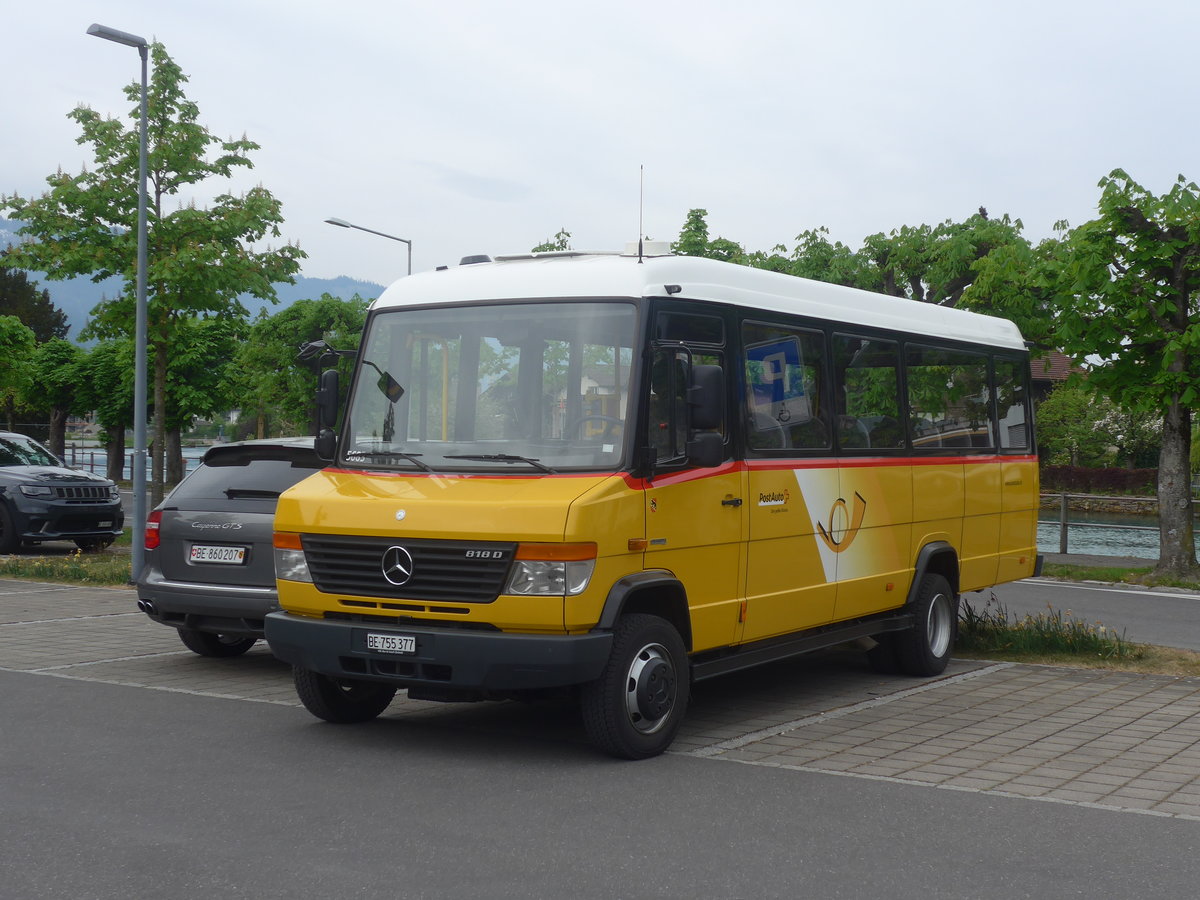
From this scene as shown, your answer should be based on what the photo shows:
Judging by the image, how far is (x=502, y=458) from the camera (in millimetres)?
7805

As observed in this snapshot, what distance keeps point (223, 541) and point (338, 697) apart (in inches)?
83.7

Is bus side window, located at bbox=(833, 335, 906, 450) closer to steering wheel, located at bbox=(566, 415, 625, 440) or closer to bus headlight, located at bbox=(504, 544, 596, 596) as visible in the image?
steering wheel, located at bbox=(566, 415, 625, 440)

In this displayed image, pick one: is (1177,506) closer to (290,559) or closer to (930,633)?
(930,633)

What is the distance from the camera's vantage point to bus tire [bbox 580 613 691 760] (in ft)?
24.5

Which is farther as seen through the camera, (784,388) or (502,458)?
Result: (784,388)

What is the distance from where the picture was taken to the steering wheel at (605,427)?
7.69 meters

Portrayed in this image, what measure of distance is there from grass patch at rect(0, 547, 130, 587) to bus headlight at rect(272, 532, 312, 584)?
32.3ft

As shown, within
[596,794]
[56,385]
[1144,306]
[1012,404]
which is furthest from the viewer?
[56,385]

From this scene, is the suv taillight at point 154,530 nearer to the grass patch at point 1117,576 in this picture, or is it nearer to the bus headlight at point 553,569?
the bus headlight at point 553,569

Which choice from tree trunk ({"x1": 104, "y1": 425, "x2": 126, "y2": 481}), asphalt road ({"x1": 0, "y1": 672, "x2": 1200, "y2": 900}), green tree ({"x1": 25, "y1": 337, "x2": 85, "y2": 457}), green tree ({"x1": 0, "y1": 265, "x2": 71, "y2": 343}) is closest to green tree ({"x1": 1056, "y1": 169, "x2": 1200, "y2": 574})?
asphalt road ({"x1": 0, "y1": 672, "x2": 1200, "y2": 900})

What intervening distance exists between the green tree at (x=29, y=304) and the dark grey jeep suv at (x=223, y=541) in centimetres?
7598

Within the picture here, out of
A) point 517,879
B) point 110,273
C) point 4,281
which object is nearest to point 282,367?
point 4,281

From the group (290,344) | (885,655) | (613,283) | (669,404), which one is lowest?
(885,655)

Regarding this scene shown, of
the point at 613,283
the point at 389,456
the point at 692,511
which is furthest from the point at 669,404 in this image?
the point at 389,456
